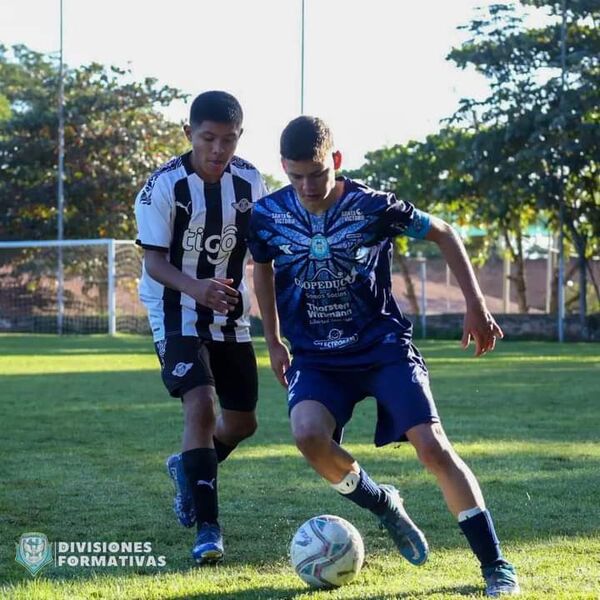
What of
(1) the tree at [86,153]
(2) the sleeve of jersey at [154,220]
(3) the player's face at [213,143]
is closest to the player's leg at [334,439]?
(2) the sleeve of jersey at [154,220]

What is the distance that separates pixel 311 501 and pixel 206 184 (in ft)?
5.76

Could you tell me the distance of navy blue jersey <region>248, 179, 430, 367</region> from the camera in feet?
16.5

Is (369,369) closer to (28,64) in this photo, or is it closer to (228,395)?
(228,395)

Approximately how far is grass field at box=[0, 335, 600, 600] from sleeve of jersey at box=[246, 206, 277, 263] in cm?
122

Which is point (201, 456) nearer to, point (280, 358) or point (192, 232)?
point (280, 358)

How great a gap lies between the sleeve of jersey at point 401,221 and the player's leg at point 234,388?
46.7 inches

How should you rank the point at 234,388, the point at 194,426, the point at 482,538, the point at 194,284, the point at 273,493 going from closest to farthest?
the point at 482,538
the point at 194,284
the point at 194,426
the point at 234,388
the point at 273,493

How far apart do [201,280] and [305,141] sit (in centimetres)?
81

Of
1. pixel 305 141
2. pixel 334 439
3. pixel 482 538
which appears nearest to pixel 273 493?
pixel 334 439

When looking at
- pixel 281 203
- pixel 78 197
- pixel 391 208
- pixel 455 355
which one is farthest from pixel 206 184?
pixel 78 197

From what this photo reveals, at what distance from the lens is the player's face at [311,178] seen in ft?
16.1

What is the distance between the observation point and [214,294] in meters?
5.18

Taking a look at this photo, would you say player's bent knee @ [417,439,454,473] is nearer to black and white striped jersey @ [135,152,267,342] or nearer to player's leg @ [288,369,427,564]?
player's leg @ [288,369,427,564]

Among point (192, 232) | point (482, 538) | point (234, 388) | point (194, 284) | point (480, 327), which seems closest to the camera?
point (482, 538)
